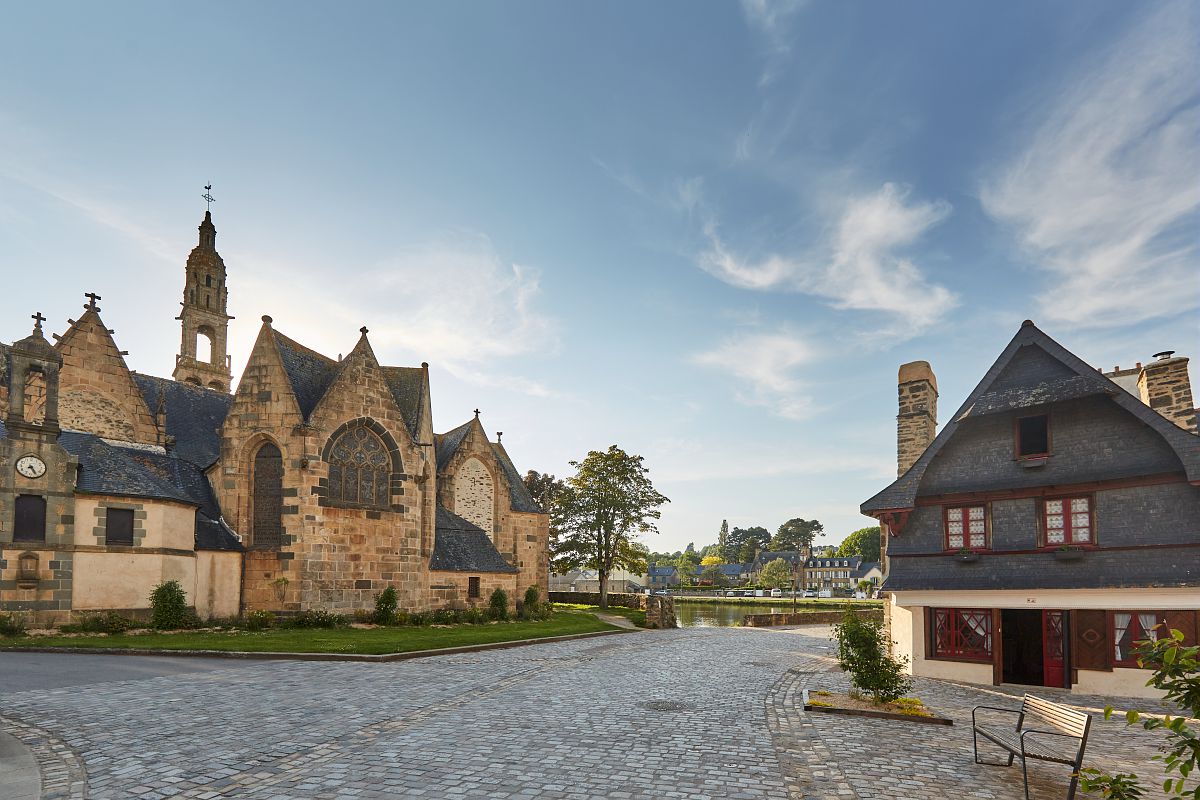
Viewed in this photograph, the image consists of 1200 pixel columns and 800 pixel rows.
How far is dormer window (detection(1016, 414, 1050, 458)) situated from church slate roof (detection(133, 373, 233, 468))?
93.4 feet

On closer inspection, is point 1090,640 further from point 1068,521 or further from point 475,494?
point 475,494

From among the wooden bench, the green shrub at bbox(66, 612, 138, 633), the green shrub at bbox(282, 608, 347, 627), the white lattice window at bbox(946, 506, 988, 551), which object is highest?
the white lattice window at bbox(946, 506, 988, 551)

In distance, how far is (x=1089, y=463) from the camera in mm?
17141

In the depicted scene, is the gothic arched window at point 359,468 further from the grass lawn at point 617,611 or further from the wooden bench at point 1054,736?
the wooden bench at point 1054,736

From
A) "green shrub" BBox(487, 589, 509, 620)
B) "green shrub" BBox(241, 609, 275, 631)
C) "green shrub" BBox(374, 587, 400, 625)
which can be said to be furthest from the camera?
"green shrub" BBox(487, 589, 509, 620)

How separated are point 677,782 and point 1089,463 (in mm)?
13909

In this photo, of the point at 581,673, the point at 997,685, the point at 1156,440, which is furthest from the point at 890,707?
the point at 1156,440

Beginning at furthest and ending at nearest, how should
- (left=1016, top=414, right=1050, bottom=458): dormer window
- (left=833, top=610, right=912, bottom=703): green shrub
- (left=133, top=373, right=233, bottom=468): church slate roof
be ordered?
(left=133, top=373, right=233, bottom=468): church slate roof < (left=1016, top=414, right=1050, bottom=458): dormer window < (left=833, top=610, right=912, bottom=703): green shrub

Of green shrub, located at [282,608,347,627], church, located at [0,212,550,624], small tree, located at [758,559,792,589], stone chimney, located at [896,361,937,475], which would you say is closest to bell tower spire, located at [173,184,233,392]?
church, located at [0,212,550,624]

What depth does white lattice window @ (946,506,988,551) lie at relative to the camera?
18.5 m

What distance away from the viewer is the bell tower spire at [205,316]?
158 ft

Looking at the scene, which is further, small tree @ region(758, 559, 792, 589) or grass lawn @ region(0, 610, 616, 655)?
small tree @ region(758, 559, 792, 589)

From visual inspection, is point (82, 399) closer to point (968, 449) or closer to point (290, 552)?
point (290, 552)

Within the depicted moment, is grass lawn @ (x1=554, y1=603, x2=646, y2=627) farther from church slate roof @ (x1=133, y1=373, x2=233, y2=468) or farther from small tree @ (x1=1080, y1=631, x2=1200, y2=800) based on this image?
small tree @ (x1=1080, y1=631, x2=1200, y2=800)
